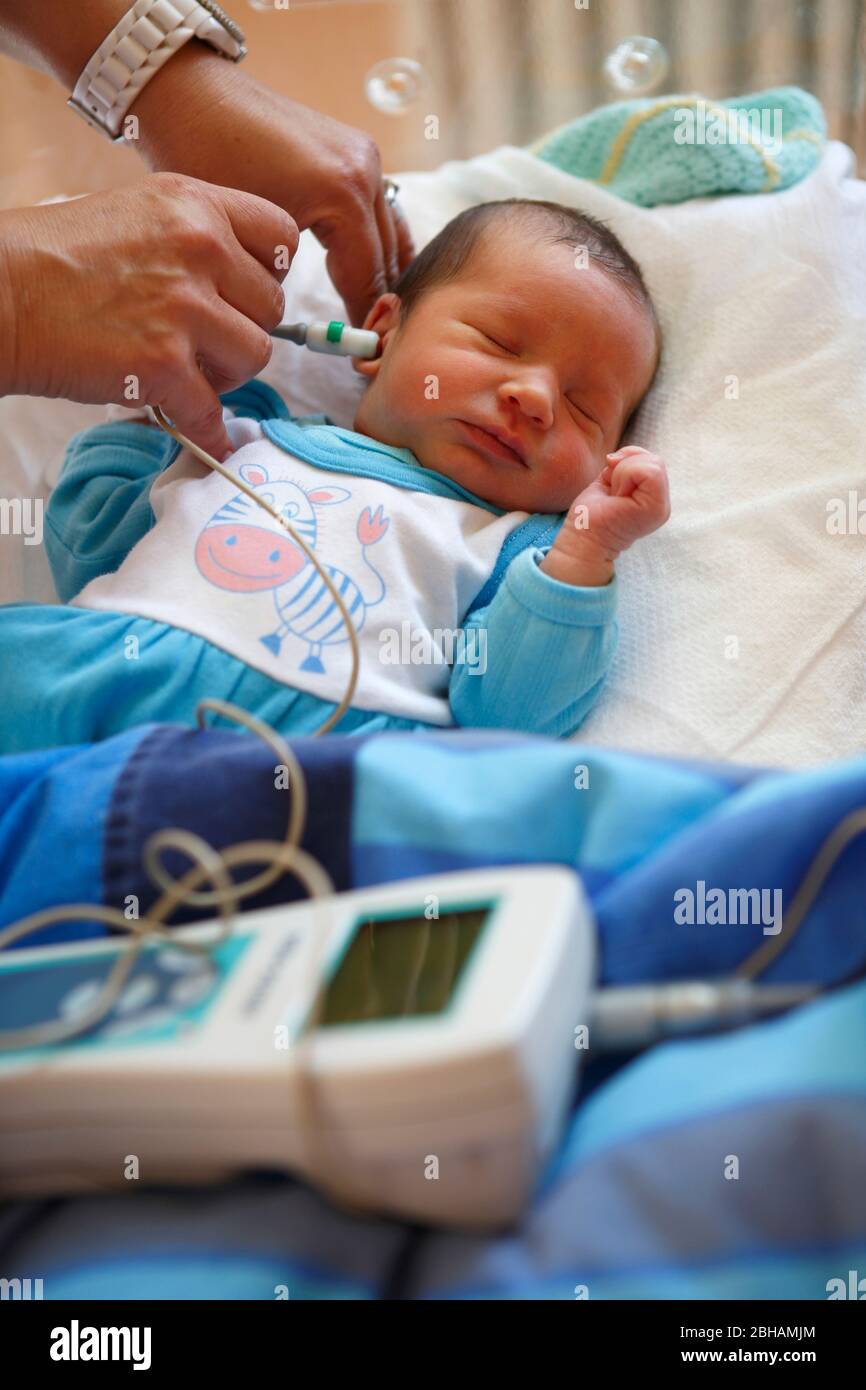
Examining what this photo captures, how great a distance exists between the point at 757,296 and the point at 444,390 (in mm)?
402

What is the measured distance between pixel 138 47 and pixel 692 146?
0.62 metres

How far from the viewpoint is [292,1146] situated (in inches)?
20.5

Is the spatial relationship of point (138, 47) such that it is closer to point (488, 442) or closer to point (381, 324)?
point (381, 324)

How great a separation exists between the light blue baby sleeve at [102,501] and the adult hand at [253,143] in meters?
0.27

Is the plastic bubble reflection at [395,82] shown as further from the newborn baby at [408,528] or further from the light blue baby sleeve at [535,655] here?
the light blue baby sleeve at [535,655]

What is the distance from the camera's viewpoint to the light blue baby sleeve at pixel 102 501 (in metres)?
1.17

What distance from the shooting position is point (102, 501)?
47.1 inches

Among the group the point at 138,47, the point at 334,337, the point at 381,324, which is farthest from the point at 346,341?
the point at 138,47

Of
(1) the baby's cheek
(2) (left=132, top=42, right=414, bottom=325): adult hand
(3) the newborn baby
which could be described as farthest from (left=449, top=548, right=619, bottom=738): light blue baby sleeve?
(2) (left=132, top=42, right=414, bottom=325): adult hand

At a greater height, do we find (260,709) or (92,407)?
(92,407)

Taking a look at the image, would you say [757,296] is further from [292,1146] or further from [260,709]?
[292,1146]

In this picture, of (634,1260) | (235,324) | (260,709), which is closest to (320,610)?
(260,709)

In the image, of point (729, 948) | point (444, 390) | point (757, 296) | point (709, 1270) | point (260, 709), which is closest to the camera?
point (709, 1270)

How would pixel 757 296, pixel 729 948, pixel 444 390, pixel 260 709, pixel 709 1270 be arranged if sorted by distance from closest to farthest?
pixel 709 1270 → pixel 729 948 → pixel 260 709 → pixel 444 390 → pixel 757 296
